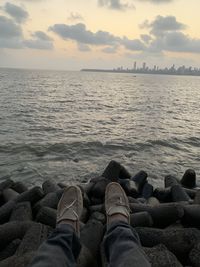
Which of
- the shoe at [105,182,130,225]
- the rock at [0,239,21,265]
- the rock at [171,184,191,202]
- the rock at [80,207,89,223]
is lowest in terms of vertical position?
the rock at [171,184,191,202]

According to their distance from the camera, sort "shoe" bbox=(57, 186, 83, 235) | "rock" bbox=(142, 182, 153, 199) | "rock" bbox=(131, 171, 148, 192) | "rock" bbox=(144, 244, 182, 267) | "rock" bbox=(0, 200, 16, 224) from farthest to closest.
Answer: "rock" bbox=(131, 171, 148, 192) → "rock" bbox=(142, 182, 153, 199) → "rock" bbox=(0, 200, 16, 224) → "shoe" bbox=(57, 186, 83, 235) → "rock" bbox=(144, 244, 182, 267)

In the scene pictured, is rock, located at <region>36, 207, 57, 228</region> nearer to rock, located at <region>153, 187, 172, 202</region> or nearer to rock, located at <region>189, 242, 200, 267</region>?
rock, located at <region>189, 242, 200, 267</region>

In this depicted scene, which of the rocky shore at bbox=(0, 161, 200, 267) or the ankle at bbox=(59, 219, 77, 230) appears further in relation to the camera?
the rocky shore at bbox=(0, 161, 200, 267)

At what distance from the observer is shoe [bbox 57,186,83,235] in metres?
4.19

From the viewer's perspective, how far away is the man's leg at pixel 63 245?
10.8 ft

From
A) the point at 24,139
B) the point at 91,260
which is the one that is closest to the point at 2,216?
the point at 91,260

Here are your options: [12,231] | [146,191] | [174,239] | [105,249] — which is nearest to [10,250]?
[12,231]

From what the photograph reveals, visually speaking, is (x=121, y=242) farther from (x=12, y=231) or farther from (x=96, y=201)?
(x=96, y=201)

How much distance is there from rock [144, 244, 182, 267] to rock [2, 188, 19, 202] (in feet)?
13.3

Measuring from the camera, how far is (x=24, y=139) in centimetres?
1712

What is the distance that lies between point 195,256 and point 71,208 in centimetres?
186

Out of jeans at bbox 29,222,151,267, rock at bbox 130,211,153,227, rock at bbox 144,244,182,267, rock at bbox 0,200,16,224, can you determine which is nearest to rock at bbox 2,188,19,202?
rock at bbox 0,200,16,224

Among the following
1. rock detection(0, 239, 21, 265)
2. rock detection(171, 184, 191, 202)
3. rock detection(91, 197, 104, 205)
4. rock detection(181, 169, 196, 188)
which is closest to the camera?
rock detection(0, 239, 21, 265)

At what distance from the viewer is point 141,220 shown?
5.41 metres
